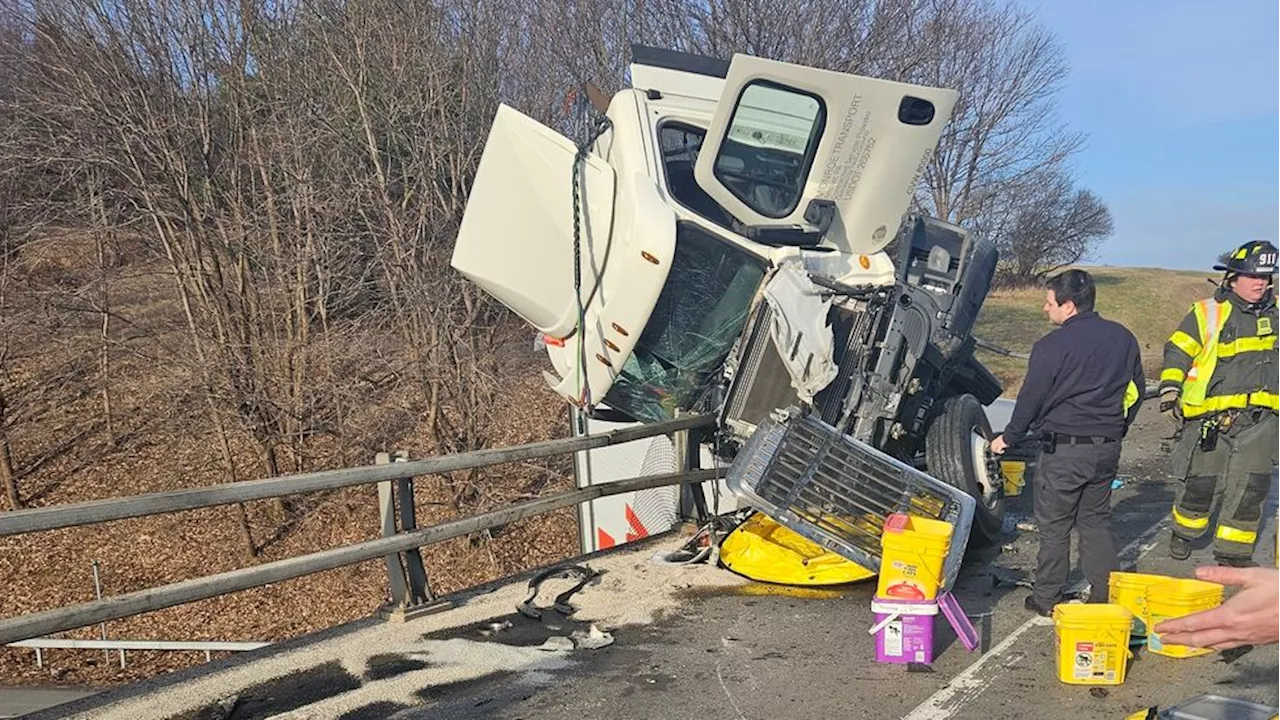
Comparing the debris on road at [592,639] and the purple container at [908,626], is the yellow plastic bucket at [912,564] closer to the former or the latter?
the purple container at [908,626]

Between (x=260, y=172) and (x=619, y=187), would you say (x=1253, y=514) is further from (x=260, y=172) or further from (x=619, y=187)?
(x=260, y=172)

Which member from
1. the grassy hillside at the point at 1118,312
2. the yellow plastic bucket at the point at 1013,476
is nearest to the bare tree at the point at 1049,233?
the grassy hillside at the point at 1118,312

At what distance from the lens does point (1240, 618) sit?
5.86 feet

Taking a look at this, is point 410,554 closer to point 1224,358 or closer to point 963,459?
point 963,459

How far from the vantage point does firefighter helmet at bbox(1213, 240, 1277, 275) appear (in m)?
4.96

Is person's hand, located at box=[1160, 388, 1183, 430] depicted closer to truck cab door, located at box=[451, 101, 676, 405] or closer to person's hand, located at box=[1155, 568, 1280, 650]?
truck cab door, located at box=[451, 101, 676, 405]

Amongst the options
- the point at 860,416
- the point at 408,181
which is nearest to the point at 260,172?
the point at 408,181

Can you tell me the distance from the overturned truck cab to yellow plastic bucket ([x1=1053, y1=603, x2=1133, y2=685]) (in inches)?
78.9

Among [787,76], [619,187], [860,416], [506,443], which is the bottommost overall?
[506,443]

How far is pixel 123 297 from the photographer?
16.0 meters

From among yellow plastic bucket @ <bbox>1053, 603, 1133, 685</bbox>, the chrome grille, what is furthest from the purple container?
the chrome grille

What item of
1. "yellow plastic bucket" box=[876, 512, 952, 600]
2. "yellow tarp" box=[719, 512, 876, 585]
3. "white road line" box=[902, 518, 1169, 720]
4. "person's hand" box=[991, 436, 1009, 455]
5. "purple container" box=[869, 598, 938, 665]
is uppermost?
"person's hand" box=[991, 436, 1009, 455]

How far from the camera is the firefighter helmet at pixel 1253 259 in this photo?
4965 millimetres

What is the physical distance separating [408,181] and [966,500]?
959cm
